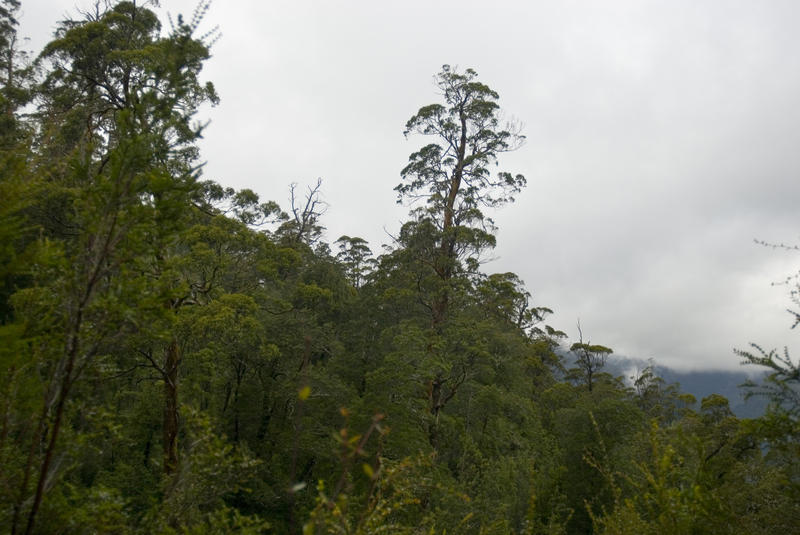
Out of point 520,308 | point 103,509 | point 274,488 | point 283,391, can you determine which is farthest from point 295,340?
point 520,308

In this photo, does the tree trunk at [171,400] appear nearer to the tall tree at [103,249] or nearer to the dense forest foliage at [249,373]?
the dense forest foliage at [249,373]

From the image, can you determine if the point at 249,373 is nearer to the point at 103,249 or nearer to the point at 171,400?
the point at 171,400

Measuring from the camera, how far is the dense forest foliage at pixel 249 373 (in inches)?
113

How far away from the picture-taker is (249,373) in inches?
542

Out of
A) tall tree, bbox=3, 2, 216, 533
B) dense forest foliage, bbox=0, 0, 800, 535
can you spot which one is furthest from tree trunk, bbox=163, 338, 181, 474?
tall tree, bbox=3, 2, 216, 533

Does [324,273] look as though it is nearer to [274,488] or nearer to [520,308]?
[274,488]

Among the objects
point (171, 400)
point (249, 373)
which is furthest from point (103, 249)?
point (249, 373)

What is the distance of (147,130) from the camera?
120 inches

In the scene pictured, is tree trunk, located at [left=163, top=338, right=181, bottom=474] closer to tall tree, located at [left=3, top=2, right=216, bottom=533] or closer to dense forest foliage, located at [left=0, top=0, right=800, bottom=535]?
dense forest foliage, located at [left=0, top=0, right=800, bottom=535]

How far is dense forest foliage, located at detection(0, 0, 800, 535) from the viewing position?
286 cm

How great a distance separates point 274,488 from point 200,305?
6.49 meters

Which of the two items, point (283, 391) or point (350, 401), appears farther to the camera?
point (283, 391)

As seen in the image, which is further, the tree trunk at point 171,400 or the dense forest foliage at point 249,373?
the tree trunk at point 171,400

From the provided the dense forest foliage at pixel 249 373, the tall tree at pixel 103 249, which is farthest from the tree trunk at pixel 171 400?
the tall tree at pixel 103 249
